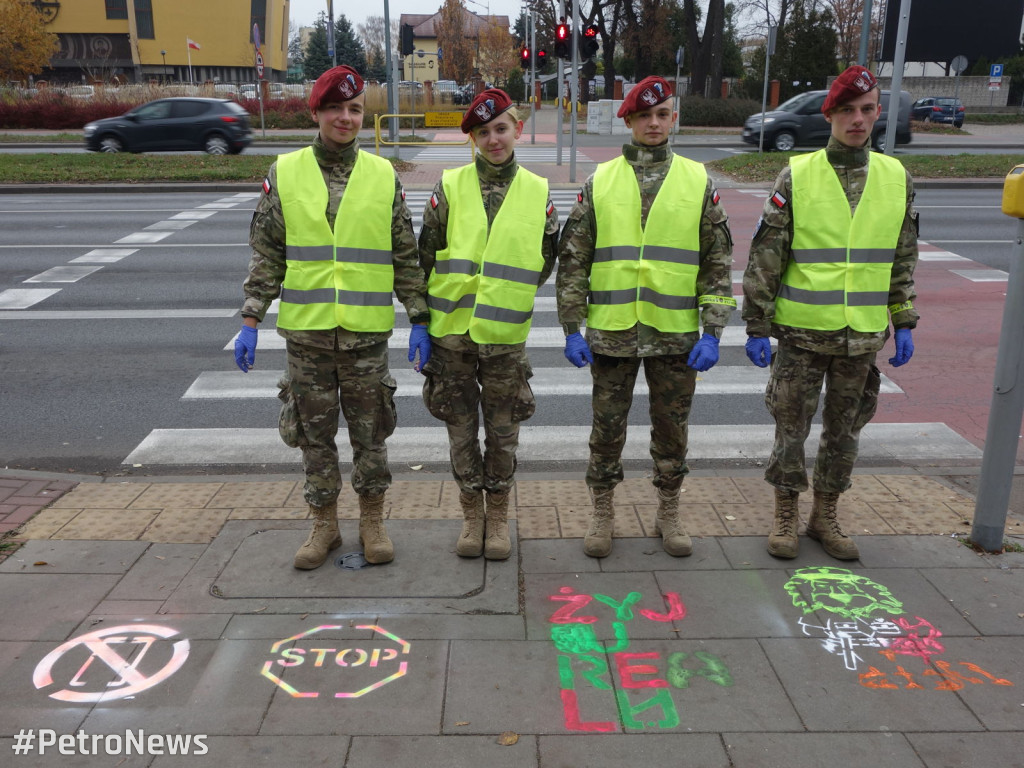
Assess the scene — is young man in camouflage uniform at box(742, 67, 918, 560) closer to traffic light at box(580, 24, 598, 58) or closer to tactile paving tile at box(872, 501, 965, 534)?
tactile paving tile at box(872, 501, 965, 534)

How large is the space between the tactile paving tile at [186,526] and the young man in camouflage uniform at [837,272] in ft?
9.15

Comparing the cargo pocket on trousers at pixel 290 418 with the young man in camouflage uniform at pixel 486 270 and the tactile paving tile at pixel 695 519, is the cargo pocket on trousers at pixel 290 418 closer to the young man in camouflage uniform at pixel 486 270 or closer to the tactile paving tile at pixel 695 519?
the young man in camouflage uniform at pixel 486 270

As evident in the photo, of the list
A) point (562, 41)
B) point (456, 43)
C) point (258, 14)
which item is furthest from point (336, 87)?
point (258, 14)

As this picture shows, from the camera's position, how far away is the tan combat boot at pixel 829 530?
4.13 meters

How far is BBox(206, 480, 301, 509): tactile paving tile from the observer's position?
4.79 m

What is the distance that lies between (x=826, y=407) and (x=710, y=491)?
1020mm

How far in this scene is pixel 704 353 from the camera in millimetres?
3898

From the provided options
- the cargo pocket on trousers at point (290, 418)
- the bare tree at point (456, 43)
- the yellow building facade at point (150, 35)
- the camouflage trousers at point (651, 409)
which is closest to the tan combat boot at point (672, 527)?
the camouflage trousers at point (651, 409)

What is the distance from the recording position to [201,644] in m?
3.45

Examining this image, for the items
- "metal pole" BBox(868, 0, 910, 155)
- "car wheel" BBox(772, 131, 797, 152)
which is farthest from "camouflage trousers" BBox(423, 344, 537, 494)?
"car wheel" BBox(772, 131, 797, 152)

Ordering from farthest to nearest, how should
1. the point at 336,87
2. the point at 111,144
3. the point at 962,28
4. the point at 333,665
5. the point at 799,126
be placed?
the point at 962,28 → the point at 799,126 → the point at 111,144 → the point at 336,87 → the point at 333,665

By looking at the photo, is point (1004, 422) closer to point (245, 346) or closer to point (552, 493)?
→ point (552, 493)

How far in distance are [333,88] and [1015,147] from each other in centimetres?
2990

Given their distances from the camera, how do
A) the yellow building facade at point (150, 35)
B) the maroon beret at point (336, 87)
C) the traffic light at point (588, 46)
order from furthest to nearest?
the yellow building facade at point (150, 35), the traffic light at point (588, 46), the maroon beret at point (336, 87)
